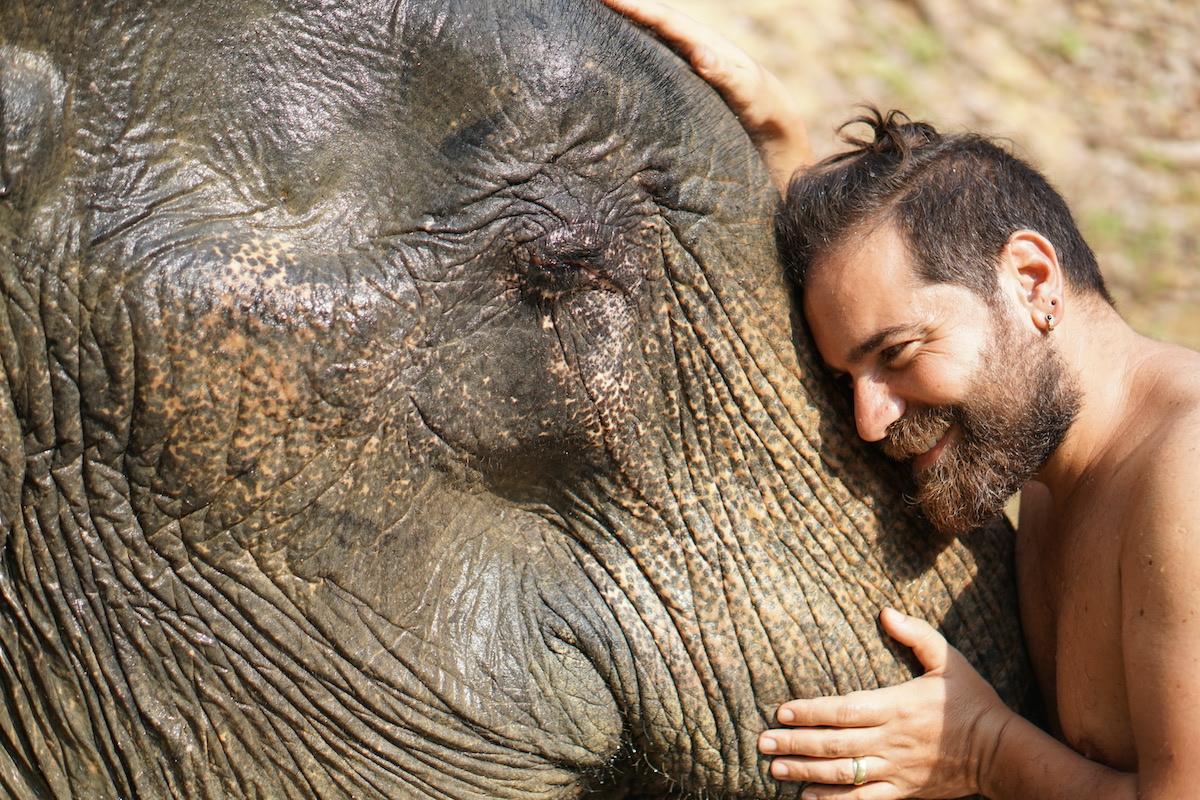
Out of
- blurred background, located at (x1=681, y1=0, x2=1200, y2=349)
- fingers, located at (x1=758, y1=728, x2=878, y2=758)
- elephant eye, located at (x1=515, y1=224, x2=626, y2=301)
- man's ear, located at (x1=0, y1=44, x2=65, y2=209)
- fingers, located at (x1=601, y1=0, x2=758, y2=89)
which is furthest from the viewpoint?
blurred background, located at (x1=681, y1=0, x2=1200, y2=349)

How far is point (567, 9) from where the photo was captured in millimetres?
2270

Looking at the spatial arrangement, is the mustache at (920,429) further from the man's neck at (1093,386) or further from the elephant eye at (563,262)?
the elephant eye at (563,262)

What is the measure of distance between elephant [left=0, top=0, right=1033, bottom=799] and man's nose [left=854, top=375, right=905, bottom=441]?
0.25ft

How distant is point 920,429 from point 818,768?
0.56 meters

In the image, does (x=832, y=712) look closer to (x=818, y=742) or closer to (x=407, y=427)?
(x=818, y=742)

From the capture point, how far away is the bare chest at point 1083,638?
2.42 metres

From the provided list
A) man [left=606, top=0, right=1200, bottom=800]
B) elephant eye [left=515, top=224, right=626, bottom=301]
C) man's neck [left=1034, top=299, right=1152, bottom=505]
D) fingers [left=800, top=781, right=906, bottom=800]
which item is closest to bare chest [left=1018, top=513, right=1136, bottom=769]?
man [left=606, top=0, right=1200, bottom=800]

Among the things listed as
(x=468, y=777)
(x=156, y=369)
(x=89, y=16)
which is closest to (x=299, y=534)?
(x=156, y=369)

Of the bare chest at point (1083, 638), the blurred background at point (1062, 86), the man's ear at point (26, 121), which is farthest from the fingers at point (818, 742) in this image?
the blurred background at point (1062, 86)

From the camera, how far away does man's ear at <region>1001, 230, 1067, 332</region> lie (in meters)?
2.51

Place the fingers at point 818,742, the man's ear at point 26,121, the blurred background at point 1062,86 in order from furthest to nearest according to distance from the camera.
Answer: the blurred background at point 1062,86, the fingers at point 818,742, the man's ear at point 26,121

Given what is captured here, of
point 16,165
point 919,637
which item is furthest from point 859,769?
point 16,165

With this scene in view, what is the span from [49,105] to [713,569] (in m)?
1.18

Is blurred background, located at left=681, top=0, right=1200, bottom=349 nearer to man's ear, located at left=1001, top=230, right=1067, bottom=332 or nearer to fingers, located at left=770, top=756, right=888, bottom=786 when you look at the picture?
man's ear, located at left=1001, top=230, right=1067, bottom=332
